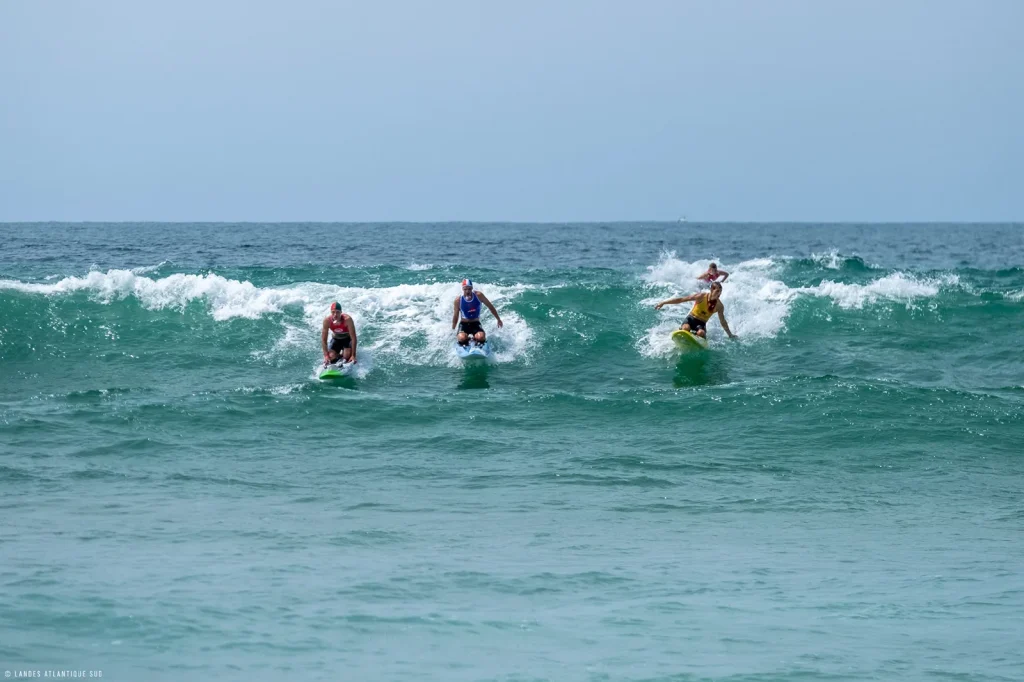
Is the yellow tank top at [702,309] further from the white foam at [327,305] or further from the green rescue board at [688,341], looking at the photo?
the white foam at [327,305]

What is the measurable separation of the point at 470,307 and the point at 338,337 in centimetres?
250

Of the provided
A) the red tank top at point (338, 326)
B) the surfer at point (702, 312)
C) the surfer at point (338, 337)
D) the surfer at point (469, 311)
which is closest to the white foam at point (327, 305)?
the surfer at point (469, 311)

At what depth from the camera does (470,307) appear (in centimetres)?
1867

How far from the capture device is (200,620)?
6504 mm

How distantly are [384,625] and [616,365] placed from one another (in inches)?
496

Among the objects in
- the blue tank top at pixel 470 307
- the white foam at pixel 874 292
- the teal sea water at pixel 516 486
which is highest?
the white foam at pixel 874 292

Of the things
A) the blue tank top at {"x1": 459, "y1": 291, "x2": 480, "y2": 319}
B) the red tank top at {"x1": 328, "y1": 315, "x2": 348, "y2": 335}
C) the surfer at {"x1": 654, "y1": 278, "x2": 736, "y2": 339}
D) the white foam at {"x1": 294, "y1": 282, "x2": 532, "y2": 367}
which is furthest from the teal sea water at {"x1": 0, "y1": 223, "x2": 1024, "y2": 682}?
the red tank top at {"x1": 328, "y1": 315, "x2": 348, "y2": 335}

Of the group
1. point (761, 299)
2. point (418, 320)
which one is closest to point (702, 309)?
point (761, 299)

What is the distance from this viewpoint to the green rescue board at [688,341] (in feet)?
61.9

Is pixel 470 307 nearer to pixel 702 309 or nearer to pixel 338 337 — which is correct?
pixel 338 337

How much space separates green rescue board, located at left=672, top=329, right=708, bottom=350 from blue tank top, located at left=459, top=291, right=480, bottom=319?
3.68 metres

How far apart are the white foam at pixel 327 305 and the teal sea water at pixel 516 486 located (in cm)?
8

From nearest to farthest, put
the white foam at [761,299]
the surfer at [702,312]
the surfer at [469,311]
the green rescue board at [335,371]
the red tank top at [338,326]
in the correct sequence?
the green rescue board at [335,371]
the red tank top at [338,326]
the surfer at [469,311]
the surfer at [702,312]
the white foam at [761,299]

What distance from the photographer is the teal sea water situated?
20.8ft
